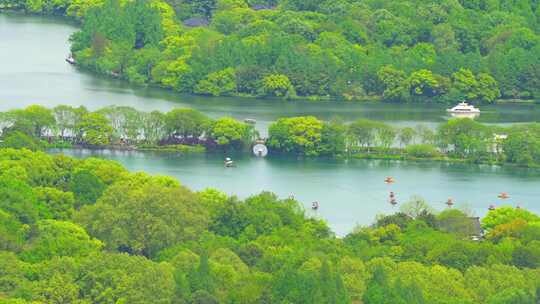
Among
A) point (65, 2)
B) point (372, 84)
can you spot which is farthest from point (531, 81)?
point (65, 2)

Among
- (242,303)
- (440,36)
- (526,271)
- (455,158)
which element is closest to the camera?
(242,303)

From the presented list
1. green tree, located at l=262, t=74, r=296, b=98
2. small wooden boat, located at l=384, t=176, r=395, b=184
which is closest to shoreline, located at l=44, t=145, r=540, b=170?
small wooden boat, located at l=384, t=176, r=395, b=184

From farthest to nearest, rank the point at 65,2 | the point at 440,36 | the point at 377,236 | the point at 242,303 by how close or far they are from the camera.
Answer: the point at 65,2, the point at 440,36, the point at 377,236, the point at 242,303

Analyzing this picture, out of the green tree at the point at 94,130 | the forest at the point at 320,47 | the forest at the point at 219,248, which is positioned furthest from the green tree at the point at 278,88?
the forest at the point at 219,248

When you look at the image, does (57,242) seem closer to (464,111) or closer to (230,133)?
(230,133)

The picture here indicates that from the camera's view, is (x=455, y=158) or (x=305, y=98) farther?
(x=305, y=98)

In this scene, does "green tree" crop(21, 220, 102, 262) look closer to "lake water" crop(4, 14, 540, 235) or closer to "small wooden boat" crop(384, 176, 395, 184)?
"lake water" crop(4, 14, 540, 235)

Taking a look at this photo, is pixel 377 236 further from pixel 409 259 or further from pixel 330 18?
pixel 330 18
